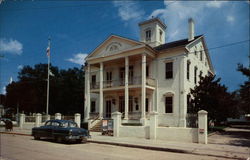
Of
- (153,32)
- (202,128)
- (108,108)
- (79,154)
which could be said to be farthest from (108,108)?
(79,154)

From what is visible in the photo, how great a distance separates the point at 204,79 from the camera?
20.8m

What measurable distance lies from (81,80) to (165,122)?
26051mm

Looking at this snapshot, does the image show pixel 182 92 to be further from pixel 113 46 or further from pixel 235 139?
pixel 113 46

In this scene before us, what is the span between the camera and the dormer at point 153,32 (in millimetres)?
26344

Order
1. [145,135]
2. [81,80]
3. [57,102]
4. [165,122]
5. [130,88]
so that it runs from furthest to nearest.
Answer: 1. [81,80]
2. [57,102]
3. [130,88]
4. [165,122]
5. [145,135]

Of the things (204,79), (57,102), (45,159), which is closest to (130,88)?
(204,79)

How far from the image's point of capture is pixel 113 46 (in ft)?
76.3

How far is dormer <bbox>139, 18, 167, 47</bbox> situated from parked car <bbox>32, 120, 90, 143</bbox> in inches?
630

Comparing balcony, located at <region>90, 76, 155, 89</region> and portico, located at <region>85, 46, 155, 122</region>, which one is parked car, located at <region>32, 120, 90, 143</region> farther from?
balcony, located at <region>90, 76, 155, 89</region>

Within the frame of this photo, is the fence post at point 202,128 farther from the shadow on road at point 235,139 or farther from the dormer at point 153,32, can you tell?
the dormer at point 153,32

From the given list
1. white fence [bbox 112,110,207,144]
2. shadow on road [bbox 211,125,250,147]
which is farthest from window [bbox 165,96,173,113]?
white fence [bbox 112,110,207,144]

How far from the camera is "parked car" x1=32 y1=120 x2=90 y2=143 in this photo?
42.4ft

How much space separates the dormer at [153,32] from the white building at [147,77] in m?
0.14

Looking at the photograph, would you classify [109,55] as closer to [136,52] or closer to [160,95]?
[136,52]
